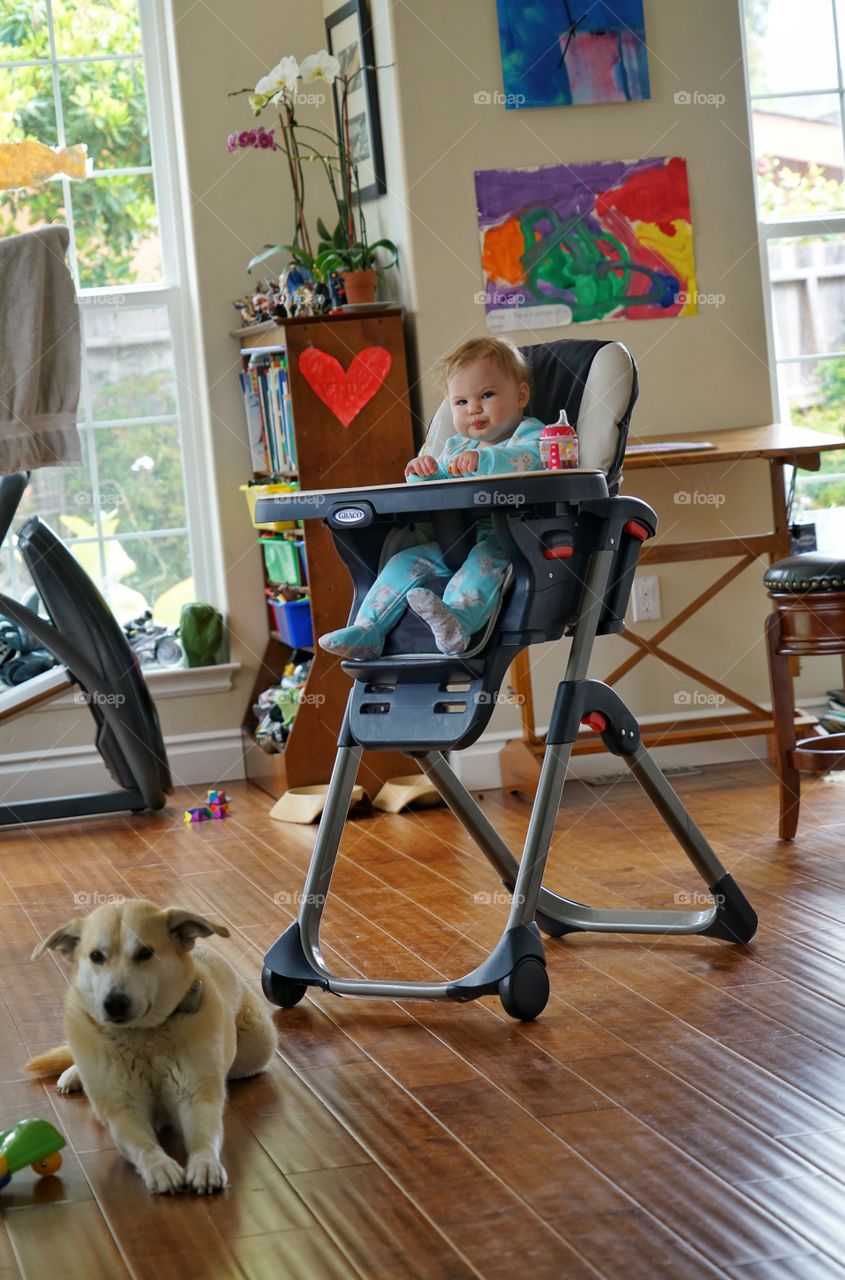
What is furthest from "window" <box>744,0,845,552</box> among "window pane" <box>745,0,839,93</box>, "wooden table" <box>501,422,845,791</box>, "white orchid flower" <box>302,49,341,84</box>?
"white orchid flower" <box>302,49,341,84</box>

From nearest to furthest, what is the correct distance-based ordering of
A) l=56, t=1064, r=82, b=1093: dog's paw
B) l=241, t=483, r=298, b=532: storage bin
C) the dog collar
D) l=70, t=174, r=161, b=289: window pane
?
the dog collar, l=56, t=1064, r=82, b=1093: dog's paw, l=241, t=483, r=298, b=532: storage bin, l=70, t=174, r=161, b=289: window pane

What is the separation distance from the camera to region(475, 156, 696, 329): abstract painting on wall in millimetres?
4188

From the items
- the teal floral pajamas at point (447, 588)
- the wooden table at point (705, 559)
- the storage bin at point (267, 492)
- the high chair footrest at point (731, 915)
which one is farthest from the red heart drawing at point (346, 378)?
the high chair footrest at point (731, 915)

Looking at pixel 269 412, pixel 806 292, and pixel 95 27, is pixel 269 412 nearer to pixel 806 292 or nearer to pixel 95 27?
pixel 95 27

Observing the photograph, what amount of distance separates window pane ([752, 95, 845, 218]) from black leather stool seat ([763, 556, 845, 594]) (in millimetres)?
1862

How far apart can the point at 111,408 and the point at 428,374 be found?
4.21ft

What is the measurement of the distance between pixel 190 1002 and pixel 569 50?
3.05 m

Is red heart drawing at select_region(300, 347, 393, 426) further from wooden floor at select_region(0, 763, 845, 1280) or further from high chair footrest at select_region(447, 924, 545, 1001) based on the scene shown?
high chair footrest at select_region(447, 924, 545, 1001)

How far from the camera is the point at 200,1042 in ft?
6.50

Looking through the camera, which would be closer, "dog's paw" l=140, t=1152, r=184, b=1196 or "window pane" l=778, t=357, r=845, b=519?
"dog's paw" l=140, t=1152, r=184, b=1196

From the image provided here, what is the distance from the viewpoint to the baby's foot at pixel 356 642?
248 cm

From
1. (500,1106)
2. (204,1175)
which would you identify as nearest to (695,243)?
(500,1106)

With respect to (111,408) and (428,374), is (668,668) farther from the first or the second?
(111,408)

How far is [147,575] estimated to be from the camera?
16.5 ft
